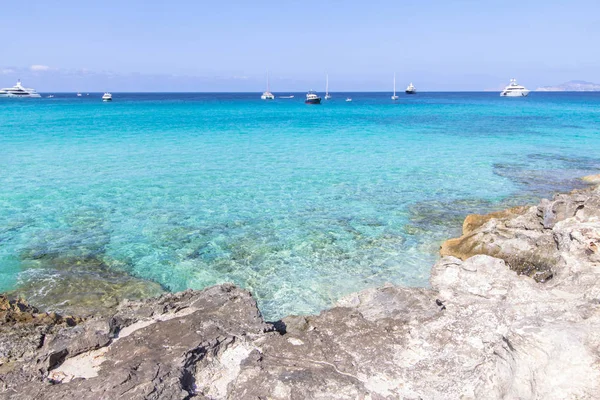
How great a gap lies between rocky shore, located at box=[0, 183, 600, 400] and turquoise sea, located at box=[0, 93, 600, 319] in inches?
99.4

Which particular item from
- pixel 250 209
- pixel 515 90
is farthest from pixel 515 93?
pixel 250 209

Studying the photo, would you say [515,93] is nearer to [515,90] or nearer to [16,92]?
[515,90]

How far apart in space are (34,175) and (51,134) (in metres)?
17.0

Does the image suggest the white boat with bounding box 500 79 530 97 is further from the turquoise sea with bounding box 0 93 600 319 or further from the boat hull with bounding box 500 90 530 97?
the turquoise sea with bounding box 0 93 600 319

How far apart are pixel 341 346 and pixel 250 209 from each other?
31.4 feet

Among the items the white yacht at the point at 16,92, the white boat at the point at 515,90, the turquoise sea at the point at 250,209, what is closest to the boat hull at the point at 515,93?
the white boat at the point at 515,90

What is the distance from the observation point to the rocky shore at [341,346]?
440cm

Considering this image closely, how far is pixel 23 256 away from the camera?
10.6m

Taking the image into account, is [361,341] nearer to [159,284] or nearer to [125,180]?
[159,284]

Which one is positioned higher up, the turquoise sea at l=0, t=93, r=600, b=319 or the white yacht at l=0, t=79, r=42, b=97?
the white yacht at l=0, t=79, r=42, b=97

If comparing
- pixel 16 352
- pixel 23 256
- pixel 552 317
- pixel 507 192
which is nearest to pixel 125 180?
pixel 23 256

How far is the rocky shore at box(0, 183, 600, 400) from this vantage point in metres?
4.40

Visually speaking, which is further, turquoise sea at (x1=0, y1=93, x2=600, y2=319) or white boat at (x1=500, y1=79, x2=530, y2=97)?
Result: white boat at (x1=500, y1=79, x2=530, y2=97)

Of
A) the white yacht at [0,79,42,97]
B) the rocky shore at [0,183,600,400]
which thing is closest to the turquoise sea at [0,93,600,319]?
the rocky shore at [0,183,600,400]
